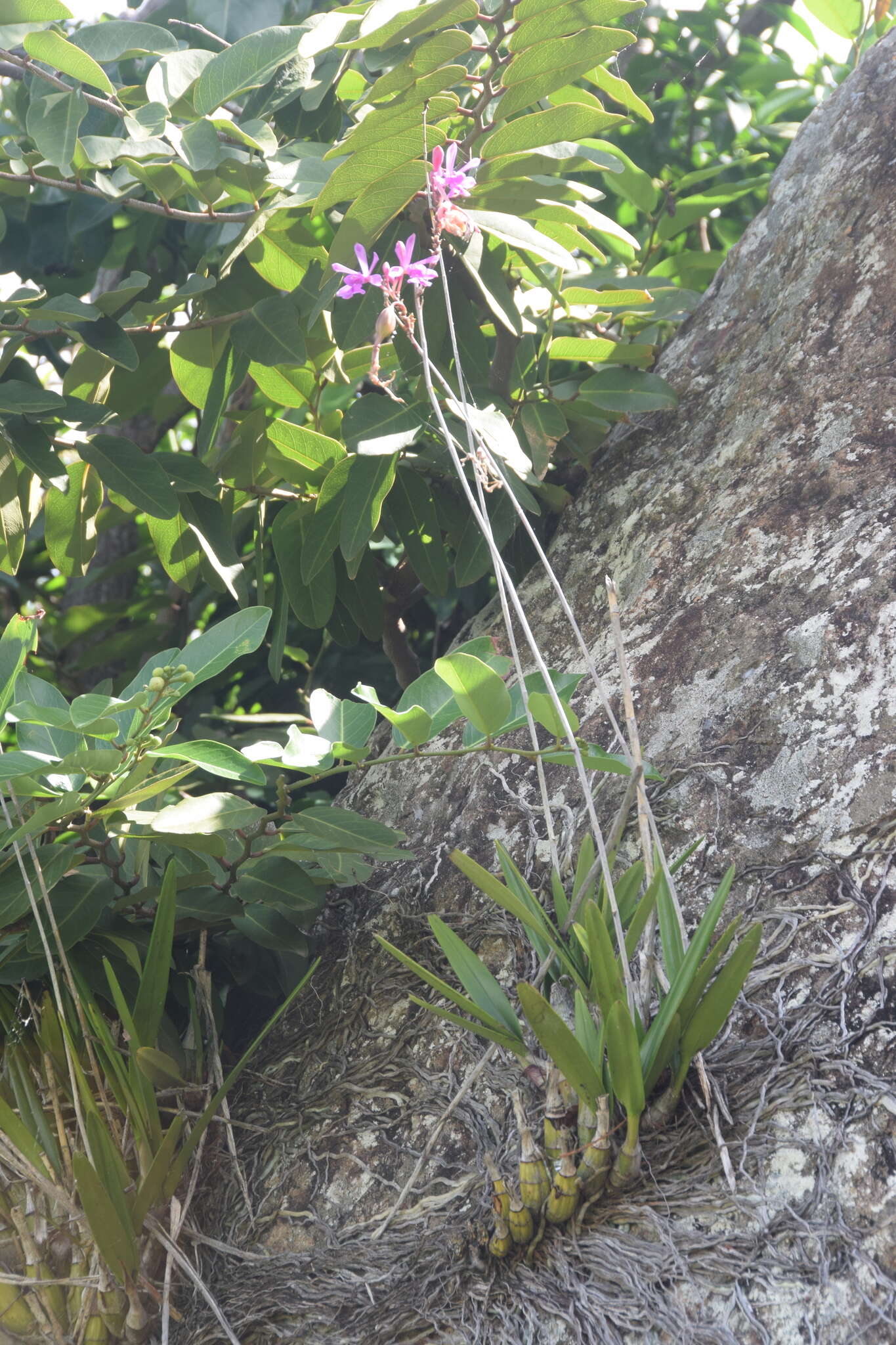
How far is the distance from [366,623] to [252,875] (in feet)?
1.60

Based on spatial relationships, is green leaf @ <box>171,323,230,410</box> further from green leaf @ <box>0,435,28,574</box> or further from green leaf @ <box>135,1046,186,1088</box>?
green leaf @ <box>135,1046,186,1088</box>

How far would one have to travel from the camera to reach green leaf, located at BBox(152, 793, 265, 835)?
29.6 inches

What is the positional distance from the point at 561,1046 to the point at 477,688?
24cm

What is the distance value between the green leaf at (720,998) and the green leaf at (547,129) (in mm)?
732

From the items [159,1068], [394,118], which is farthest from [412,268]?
[159,1068]

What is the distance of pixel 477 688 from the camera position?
70cm

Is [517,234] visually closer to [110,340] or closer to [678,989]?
[110,340]

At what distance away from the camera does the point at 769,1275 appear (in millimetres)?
582

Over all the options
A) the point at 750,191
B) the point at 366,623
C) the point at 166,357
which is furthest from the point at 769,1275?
the point at 750,191

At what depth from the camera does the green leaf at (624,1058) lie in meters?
0.58

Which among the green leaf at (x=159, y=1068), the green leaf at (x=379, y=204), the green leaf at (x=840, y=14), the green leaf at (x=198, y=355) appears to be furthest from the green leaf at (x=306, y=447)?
the green leaf at (x=840, y=14)

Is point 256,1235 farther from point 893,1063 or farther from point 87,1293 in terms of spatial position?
point 893,1063

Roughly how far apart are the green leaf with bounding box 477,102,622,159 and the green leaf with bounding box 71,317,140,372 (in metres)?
0.44

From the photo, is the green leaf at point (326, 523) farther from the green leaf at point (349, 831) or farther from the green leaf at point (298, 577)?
the green leaf at point (349, 831)
